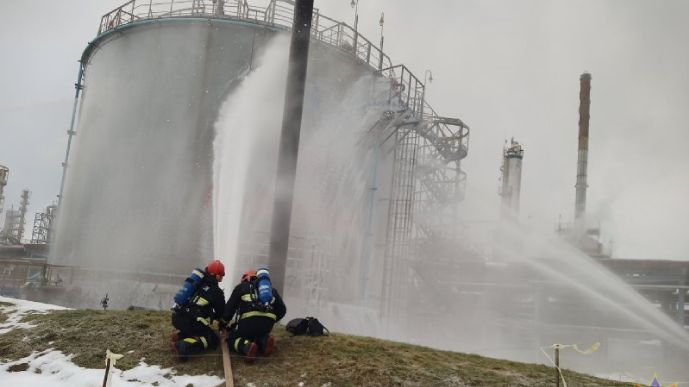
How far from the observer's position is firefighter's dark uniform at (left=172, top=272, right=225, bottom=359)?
8.52 m

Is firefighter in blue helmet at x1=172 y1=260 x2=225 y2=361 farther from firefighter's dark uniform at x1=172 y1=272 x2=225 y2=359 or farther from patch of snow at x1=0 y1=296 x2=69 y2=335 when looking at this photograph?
patch of snow at x1=0 y1=296 x2=69 y2=335

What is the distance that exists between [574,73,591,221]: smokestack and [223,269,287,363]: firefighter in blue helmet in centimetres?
4078

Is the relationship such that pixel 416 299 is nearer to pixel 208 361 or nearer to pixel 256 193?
pixel 256 193

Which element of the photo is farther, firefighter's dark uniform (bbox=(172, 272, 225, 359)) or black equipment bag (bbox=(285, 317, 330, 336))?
black equipment bag (bbox=(285, 317, 330, 336))

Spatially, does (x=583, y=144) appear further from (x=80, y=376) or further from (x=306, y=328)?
(x=80, y=376)

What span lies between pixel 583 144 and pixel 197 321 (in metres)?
41.9

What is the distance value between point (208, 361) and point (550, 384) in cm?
475

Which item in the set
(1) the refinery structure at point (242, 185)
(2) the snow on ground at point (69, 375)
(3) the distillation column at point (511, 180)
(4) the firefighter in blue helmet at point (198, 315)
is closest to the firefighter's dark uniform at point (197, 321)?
(4) the firefighter in blue helmet at point (198, 315)

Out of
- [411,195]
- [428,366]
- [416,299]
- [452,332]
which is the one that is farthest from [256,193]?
[452,332]

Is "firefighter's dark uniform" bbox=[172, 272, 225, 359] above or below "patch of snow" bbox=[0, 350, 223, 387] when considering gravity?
above

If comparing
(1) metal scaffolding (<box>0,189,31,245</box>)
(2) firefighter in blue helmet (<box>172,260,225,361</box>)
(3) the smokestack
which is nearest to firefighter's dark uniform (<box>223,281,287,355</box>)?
(2) firefighter in blue helmet (<box>172,260,225,361</box>)

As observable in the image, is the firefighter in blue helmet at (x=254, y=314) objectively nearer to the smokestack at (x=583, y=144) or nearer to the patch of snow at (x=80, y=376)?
the patch of snow at (x=80, y=376)

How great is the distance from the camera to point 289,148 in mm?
13492

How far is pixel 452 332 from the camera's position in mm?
31156
